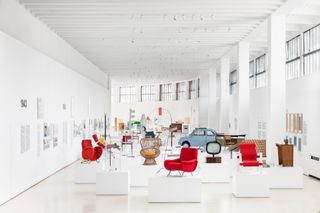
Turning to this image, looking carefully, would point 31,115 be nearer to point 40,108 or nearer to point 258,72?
point 40,108

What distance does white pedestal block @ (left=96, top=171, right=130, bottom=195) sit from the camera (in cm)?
1141

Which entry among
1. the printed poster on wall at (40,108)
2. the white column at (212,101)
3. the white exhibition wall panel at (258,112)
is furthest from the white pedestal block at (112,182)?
the white column at (212,101)

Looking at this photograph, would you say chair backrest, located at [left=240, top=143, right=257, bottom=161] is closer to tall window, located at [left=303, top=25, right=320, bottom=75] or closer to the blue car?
tall window, located at [left=303, top=25, right=320, bottom=75]

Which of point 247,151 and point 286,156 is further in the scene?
point 247,151

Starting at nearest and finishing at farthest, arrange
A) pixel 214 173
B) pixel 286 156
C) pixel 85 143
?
pixel 286 156 < pixel 214 173 < pixel 85 143

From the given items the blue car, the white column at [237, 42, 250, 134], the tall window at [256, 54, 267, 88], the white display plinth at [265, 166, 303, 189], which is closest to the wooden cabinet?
the white display plinth at [265, 166, 303, 189]

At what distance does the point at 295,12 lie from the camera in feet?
49.5

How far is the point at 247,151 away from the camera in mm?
13383

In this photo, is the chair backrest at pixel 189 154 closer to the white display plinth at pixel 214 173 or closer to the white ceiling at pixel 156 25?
the white display plinth at pixel 214 173

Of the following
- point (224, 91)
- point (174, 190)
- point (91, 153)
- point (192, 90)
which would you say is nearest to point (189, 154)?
point (174, 190)

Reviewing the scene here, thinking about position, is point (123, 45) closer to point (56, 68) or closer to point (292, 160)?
point (56, 68)

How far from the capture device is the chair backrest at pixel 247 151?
43.7 ft

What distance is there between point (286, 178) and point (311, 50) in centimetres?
629

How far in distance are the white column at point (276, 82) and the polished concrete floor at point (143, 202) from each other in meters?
2.28
